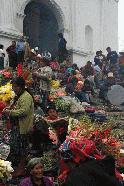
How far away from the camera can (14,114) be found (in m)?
7.85

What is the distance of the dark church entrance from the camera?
23453 mm

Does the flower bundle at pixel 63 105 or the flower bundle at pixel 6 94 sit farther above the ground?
the flower bundle at pixel 6 94

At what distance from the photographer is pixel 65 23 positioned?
2486 centimetres

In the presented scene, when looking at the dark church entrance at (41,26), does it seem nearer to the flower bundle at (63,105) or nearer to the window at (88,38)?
the window at (88,38)

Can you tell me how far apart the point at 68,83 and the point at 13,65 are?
1977 mm

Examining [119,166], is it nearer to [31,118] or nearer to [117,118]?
[31,118]

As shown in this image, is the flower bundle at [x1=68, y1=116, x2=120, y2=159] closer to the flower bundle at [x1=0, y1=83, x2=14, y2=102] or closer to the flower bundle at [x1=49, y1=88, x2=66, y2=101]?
the flower bundle at [x1=0, y1=83, x2=14, y2=102]

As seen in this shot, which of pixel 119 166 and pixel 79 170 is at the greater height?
pixel 79 170

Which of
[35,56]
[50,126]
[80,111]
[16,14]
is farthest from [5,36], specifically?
[50,126]

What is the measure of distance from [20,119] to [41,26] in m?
16.6

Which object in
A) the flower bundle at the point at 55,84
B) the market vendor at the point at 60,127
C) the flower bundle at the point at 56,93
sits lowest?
the flower bundle at the point at 56,93

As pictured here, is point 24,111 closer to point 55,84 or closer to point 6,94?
point 6,94

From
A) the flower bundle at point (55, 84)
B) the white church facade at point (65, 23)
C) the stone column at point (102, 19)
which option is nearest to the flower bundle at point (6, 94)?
the flower bundle at point (55, 84)

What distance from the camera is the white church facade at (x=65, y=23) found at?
21.9 metres
